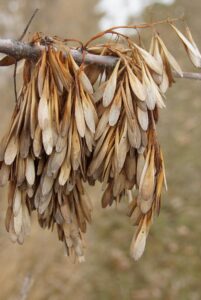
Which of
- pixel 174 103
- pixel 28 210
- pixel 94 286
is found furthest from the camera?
pixel 174 103

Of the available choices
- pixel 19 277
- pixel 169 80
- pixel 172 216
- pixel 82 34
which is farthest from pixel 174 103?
pixel 169 80

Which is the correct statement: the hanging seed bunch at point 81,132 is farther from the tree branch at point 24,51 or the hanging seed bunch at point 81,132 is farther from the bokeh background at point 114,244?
the bokeh background at point 114,244

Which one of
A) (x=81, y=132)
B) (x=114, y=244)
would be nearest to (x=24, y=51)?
(x=81, y=132)

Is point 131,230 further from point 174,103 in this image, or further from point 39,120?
point 39,120

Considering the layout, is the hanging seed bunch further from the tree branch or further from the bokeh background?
the bokeh background

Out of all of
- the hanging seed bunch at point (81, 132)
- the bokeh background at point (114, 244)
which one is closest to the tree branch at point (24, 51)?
the hanging seed bunch at point (81, 132)

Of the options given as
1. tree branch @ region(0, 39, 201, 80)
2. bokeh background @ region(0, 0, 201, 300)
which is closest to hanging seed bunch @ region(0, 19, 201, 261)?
tree branch @ region(0, 39, 201, 80)
